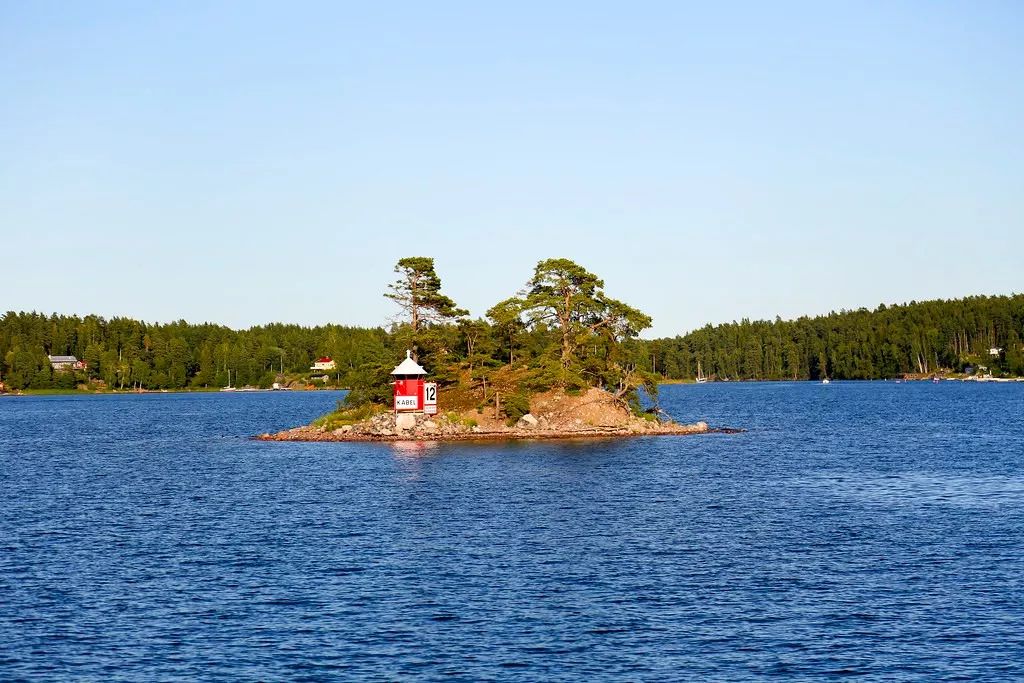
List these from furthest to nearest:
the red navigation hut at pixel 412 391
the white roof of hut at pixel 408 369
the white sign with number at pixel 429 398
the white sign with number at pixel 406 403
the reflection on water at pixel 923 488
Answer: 1. the white sign with number at pixel 429 398
2. the white sign with number at pixel 406 403
3. the red navigation hut at pixel 412 391
4. the white roof of hut at pixel 408 369
5. the reflection on water at pixel 923 488

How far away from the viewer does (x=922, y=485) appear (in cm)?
7375

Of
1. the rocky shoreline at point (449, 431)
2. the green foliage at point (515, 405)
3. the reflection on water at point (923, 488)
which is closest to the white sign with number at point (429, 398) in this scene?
the rocky shoreline at point (449, 431)

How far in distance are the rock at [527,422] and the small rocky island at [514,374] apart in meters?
0.11

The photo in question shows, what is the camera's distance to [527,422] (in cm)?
11738

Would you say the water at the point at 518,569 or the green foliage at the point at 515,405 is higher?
the green foliage at the point at 515,405

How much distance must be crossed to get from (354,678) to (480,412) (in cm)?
8691

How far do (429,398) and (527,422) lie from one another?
11.1 meters

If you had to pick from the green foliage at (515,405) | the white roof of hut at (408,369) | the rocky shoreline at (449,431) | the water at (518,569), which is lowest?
the water at (518,569)

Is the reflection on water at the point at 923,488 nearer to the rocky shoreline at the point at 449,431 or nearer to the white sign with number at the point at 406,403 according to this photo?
the rocky shoreline at the point at 449,431

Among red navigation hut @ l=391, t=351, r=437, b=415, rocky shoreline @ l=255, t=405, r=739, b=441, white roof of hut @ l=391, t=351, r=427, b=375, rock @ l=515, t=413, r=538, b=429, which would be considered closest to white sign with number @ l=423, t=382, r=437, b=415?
red navigation hut @ l=391, t=351, r=437, b=415

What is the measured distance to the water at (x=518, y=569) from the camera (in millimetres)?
33969

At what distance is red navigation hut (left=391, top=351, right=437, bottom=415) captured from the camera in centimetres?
11281

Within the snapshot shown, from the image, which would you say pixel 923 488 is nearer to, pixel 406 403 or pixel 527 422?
pixel 527 422

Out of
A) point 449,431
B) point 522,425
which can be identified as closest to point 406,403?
point 449,431
